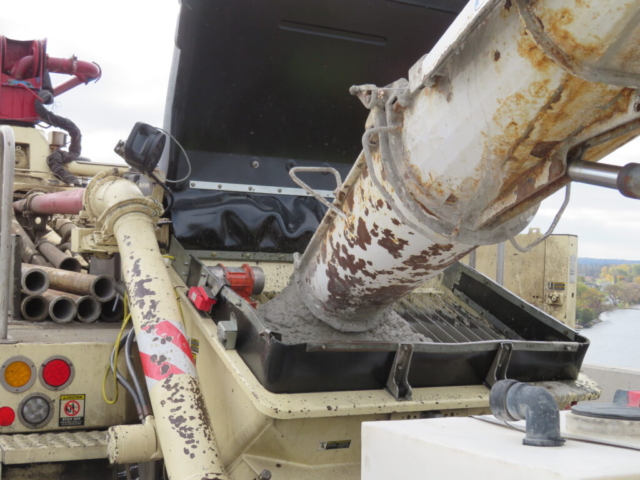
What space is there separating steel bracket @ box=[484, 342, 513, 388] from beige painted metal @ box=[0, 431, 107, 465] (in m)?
1.39

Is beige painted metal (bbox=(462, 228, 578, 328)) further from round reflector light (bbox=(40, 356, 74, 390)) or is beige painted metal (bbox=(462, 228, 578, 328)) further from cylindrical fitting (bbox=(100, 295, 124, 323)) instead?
round reflector light (bbox=(40, 356, 74, 390))

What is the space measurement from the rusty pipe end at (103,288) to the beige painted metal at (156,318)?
0.29 m

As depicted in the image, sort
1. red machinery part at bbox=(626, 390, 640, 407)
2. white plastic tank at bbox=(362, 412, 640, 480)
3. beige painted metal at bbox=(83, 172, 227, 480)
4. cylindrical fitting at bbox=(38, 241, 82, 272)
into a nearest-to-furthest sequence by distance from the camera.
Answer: white plastic tank at bbox=(362, 412, 640, 480) < red machinery part at bbox=(626, 390, 640, 407) < beige painted metal at bbox=(83, 172, 227, 480) < cylindrical fitting at bbox=(38, 241, 82, 272)

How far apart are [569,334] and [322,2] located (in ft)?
5.59

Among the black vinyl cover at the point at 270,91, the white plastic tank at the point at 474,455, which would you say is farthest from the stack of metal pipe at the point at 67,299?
the white plastic tank at the point at 474,455

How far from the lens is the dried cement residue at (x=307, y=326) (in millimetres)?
2555

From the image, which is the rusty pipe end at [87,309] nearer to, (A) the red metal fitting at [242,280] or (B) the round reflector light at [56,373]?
(B) the round reflector light at [56,373]

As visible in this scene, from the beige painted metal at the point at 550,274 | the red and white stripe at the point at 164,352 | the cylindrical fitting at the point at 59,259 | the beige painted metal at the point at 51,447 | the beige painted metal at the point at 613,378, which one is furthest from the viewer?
the beige painted metal at the point at 550,274

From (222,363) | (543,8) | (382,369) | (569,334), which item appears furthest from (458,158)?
(569,334)

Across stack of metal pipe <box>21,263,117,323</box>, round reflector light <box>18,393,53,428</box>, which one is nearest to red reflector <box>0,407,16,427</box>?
round reflector light <box>18,393,53,428</box>

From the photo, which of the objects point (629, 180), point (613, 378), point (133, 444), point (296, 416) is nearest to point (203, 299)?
point (133, 444)

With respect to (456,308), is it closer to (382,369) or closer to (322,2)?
(382,369)

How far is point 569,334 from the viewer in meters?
2.75

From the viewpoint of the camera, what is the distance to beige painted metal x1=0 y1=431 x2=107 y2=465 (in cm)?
239
